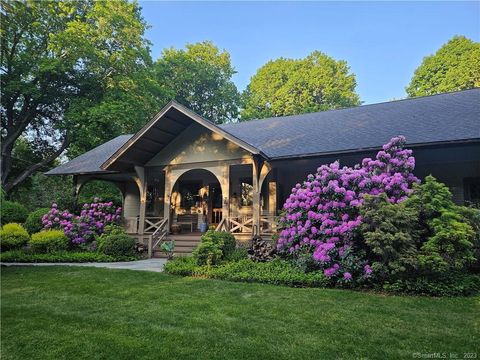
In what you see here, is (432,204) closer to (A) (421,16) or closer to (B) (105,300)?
(B) (105,300)

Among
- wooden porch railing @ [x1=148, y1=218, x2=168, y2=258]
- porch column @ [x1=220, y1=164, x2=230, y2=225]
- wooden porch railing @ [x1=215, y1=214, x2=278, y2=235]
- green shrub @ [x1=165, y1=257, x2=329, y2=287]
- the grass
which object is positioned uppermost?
porch column @ [x1=220, y1=164, x2=230, y2=225]

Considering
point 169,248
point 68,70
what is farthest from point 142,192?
point 68,70

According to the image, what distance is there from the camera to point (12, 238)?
37.5 ft

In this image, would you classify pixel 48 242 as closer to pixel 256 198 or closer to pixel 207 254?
pixel 207 254

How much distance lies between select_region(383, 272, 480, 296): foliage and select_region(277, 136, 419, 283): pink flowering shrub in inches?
25.4

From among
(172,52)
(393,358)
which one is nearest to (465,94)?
(393,358)

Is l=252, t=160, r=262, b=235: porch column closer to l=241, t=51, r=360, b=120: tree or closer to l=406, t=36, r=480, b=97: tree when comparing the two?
l=241, t=51, r=360, b=120: tree

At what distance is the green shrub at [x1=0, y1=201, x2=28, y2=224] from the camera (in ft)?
47.4

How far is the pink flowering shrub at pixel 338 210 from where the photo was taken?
7.04m

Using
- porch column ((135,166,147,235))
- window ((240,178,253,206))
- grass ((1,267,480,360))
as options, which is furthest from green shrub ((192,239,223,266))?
window ((240,178,253,206))

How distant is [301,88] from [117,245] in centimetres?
2904

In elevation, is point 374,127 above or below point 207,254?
above

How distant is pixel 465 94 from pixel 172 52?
30981 millimetres

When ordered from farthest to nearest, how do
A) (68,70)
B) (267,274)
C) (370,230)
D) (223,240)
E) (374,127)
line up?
(68,70) → (374,127) → (223,240) → (267,274) → (370,230)
